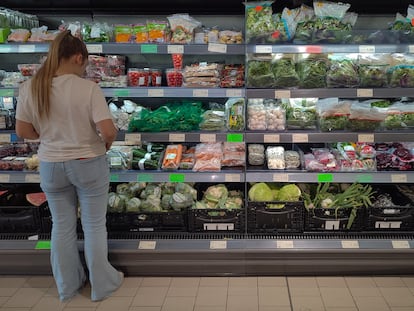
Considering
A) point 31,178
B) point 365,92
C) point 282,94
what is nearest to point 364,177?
point 365,92

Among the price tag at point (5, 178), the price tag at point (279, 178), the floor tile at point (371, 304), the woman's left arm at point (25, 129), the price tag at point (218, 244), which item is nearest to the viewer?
the woman's left arm at point (25, 129)

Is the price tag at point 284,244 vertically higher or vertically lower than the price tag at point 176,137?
lower

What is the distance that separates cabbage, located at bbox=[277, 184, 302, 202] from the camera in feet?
9.90

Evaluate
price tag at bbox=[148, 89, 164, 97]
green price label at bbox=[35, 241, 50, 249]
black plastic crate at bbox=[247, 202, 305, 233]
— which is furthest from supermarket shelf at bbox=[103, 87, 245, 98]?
green price label at bbox=[35, 241, 50, 249]

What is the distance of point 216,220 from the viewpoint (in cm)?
301

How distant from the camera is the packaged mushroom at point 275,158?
Result: 10.0 feet

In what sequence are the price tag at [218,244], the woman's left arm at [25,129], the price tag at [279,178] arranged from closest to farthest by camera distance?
1. the woman's left arm at [25,129]
2. the price tag at [218,244]
3. the price tag at [279,178]

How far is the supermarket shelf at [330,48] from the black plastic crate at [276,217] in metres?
1.07

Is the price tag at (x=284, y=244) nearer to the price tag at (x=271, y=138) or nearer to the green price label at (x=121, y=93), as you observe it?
the price tag at (x=271, y=138)

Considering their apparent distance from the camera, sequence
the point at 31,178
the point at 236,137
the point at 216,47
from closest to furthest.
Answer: the point at 216,47 → the point at 236,137 → the point at 31,178

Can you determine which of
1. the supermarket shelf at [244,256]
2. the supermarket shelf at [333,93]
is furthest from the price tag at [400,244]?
the supermarket shelf at [333,93]

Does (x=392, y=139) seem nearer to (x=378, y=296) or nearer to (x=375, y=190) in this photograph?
(x=375, y=190)

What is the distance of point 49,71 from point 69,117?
275mm

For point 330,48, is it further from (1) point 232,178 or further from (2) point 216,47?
(1) point 232,178
